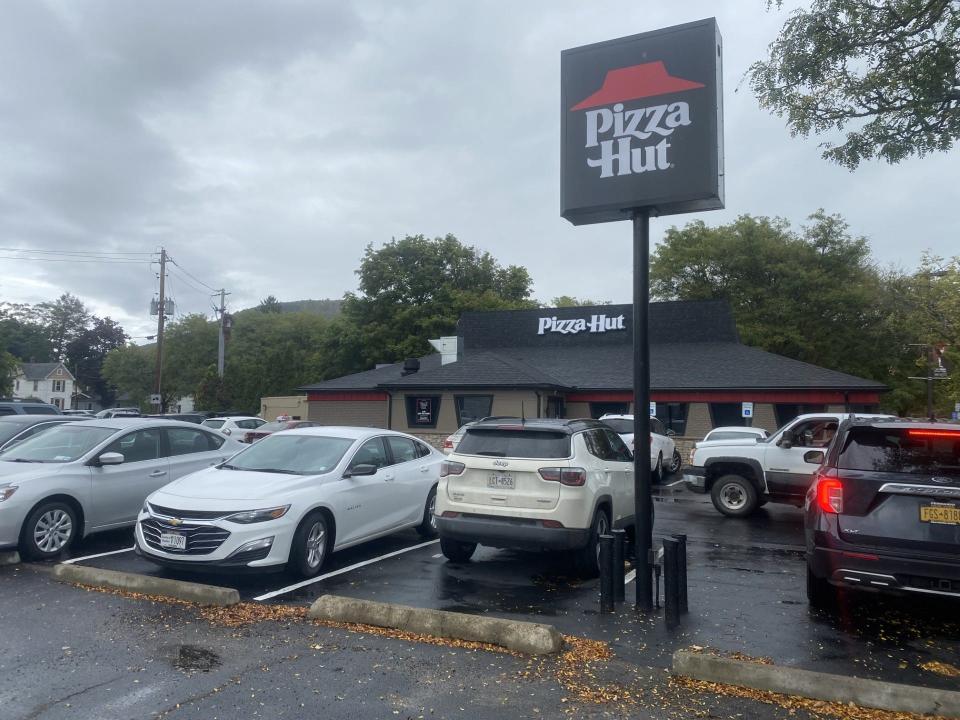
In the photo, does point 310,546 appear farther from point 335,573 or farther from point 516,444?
point 516,444

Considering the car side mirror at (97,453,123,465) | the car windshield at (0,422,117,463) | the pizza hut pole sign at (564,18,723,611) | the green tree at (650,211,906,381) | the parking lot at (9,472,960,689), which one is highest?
Answer: the green tree at (650,211,906,381)

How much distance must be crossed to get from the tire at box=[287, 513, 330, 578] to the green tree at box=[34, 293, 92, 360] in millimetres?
111313

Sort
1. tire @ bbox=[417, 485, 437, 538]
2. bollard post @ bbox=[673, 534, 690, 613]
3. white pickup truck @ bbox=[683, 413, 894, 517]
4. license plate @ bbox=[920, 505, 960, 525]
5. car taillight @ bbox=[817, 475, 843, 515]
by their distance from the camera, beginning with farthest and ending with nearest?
white pickup truck @ bbox=[683, 413, 894, 517]
tire @ bbox=[417, 485, 437, 538]
bollard post @ bbox=[673, 534, 690, 613]
car taillight @ bbox=[817, 475, 843, 515]
license plate @ bbox=[920, 505, 960, 525]

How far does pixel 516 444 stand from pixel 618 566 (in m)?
1.79

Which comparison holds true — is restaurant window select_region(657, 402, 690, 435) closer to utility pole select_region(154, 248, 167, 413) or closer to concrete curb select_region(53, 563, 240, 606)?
concrete curb select_region(53, 563, 240, 606)

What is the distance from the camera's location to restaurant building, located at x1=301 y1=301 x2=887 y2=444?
80.5 feet

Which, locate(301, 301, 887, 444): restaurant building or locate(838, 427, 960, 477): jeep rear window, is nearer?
locate(838, 427, 960, 477): jeep rear window

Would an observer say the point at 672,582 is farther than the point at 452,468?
No

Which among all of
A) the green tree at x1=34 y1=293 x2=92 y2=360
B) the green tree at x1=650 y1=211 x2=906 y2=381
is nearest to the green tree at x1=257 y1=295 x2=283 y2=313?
the green tree at x1=34 y1=293 x2=92 y2=360

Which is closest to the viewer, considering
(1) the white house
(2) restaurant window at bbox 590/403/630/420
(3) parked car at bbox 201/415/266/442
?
(2) restaurant window at bbox 590/403/630/420

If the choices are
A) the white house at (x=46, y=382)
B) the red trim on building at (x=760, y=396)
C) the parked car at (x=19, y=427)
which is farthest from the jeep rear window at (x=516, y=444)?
the white house at (x=46, y=382)

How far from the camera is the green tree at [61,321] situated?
107 m

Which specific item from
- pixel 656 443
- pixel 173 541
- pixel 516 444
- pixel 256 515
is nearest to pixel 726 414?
pixel 656 443

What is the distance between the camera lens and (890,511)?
5.91m
